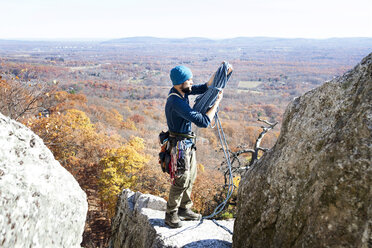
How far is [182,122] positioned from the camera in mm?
3523

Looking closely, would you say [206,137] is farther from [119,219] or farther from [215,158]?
[119,219]

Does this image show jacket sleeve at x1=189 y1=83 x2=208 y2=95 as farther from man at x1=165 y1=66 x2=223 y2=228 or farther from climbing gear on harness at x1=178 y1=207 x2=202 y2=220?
climbing gear on harness at x1=178 y1=207 x2=202 y2=220

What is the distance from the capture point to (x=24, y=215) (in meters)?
2.33

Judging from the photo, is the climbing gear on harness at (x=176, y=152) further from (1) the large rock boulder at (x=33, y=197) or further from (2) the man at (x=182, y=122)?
(1) the large rock boulder at (x=33, y=197)

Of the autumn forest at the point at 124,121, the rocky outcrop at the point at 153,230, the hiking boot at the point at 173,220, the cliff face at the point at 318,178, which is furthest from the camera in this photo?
the autumn forest at the point at 124,121

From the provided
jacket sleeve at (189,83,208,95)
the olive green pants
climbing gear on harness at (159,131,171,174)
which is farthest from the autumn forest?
jacket sleeve at (189,83,208,95)

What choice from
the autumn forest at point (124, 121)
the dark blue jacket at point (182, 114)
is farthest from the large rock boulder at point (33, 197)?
the autumn forest at point (124, 121)

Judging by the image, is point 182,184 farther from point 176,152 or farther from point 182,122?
point 182,122

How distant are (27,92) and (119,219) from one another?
898 cm

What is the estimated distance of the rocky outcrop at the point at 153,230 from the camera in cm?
364

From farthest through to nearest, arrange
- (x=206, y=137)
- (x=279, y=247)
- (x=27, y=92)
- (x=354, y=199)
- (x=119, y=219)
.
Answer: (x=206, y=137) → (x=27, y=92) → (x=119, y=219) → (x=279, y=247) → (x=354, y=199)

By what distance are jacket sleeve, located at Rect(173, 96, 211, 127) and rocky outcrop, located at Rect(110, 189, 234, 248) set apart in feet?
5.30

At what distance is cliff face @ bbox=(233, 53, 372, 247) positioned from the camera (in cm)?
194

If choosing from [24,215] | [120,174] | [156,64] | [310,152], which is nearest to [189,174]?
[310,152]
